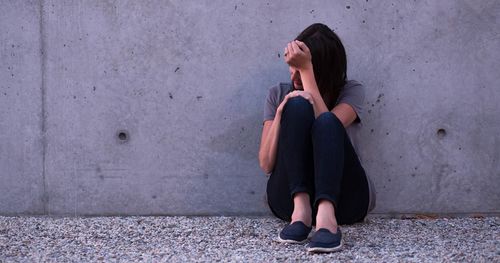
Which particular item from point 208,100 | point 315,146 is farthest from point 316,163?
point 208,100

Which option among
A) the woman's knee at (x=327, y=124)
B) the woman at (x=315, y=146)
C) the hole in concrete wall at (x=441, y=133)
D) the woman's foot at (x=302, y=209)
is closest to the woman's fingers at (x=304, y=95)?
the woman at (x=315, y=146)

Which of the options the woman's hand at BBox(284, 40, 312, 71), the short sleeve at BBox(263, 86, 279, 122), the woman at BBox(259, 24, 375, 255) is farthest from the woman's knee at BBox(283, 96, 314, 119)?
the short sleeve at BBox(263, 86, 279, 122)

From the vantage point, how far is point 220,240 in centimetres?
334

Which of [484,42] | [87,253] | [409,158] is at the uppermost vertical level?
[484,42]

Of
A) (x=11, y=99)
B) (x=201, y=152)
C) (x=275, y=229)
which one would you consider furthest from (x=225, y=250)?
(x=11, y=99)

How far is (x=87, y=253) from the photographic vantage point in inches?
124

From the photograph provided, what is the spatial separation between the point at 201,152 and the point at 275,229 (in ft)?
1.94

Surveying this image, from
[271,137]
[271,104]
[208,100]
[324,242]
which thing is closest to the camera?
[324,242]

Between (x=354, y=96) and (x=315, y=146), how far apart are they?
52cm

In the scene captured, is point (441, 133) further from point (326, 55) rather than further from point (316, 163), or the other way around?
point (316, 163)

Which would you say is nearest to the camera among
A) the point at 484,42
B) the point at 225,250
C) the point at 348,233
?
the point at 225,250

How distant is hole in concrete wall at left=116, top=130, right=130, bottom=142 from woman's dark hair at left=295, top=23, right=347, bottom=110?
1012 mm

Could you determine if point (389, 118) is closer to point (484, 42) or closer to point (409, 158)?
point (409, 158)

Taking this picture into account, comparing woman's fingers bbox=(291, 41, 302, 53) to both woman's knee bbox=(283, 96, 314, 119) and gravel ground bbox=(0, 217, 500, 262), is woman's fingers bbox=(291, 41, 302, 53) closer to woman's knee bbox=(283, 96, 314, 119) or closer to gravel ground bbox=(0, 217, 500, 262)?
woman's knee bbox=(283, 96, 314, 119)
